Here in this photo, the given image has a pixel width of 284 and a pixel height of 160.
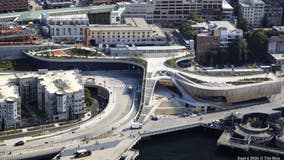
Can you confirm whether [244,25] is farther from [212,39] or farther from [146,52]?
[146,52]

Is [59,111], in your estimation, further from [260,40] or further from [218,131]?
[260,40]

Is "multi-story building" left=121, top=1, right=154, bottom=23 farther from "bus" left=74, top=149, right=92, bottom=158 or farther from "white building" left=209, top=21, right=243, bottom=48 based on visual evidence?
"bus" left=74, top=149, right=92, bottom=158

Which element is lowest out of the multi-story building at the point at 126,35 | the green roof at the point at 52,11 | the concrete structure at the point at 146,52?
the concrete structure at the point at 146,52

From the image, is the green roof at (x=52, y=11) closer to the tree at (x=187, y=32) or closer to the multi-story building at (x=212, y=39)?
the tree at (x=187, y=32)

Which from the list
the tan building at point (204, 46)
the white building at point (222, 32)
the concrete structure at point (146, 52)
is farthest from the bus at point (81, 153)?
the white building at point (222, 32)

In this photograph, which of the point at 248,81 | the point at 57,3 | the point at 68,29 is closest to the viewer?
the point at 248,81

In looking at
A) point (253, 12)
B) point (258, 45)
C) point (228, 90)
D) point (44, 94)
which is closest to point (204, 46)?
point (258, 45)

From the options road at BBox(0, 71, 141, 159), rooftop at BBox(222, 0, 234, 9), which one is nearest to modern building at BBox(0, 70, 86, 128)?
road at BBox(0, 71, 141, 159)
